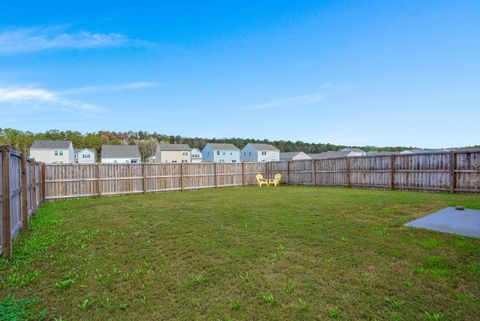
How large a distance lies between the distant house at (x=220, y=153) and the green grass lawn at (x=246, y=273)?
4844 centimetres

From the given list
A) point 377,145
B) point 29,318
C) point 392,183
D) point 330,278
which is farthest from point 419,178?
point 377,145

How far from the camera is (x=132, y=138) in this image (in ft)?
325

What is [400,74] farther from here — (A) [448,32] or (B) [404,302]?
(B) [404,302]

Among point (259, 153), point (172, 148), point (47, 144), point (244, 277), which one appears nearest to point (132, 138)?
point (172, 148)

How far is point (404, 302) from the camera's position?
2.60 meters

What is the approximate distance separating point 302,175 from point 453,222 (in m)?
12.5

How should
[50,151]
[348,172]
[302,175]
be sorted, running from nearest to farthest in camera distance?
[348,172] < [302,175] < [50,151]

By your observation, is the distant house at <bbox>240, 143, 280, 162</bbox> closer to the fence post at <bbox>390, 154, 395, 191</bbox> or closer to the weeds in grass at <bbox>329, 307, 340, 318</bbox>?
the fence post at <bbox>390, 154, 395, 191</bbox>

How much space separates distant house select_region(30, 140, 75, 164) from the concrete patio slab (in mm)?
49260

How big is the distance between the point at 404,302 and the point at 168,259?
3.09m

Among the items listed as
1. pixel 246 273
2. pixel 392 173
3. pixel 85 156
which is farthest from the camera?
pixel 85 156

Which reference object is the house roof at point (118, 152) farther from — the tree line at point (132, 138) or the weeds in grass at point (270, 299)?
the weeds in grass at point (270, 299)

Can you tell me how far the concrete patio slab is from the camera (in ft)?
16.2

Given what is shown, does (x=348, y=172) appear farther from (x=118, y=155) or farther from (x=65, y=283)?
(x=118, y=155)
